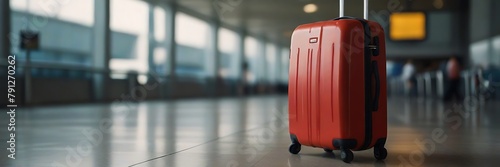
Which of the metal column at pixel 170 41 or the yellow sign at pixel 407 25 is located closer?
the metal column at pixel 170 41

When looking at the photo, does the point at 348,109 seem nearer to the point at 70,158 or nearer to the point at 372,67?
the point at 372,67

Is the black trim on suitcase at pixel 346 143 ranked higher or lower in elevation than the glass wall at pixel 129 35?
lower

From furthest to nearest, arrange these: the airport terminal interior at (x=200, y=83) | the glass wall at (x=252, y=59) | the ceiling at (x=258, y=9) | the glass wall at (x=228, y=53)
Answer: the glass wall at (x=252, y=59) < the glass wall at (x=228, y=53) < the ceiling at (x=258, y=9) < the airport terminal interior at (x=200, y=83)

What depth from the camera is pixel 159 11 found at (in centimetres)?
2308

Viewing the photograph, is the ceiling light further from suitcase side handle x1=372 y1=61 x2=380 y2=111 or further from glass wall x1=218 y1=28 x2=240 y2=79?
glass wall x1=218 y1=28 x2=240 y2=79

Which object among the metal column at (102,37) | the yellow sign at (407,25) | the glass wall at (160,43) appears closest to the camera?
the metal column at (102,37)

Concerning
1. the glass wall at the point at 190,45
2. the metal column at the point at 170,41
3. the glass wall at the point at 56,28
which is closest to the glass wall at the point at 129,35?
the glass wall at the point at 56,28

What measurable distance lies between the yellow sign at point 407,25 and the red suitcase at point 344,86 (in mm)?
21031

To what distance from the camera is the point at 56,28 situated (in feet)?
50.1

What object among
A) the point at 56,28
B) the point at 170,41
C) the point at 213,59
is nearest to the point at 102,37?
the point at 56,28

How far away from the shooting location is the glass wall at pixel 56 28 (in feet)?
41.6

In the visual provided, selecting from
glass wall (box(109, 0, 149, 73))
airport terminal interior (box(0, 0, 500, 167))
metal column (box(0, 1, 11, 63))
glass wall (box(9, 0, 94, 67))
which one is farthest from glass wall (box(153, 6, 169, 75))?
metal column (box(0, 1, 11, 63))

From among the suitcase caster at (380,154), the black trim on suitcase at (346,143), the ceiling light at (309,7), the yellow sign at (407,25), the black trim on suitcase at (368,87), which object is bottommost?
the suitcase caster at (380,154)

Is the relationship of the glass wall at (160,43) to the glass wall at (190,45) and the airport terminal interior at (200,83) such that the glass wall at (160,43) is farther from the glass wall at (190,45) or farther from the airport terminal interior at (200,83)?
the glass wall at (190,45)
